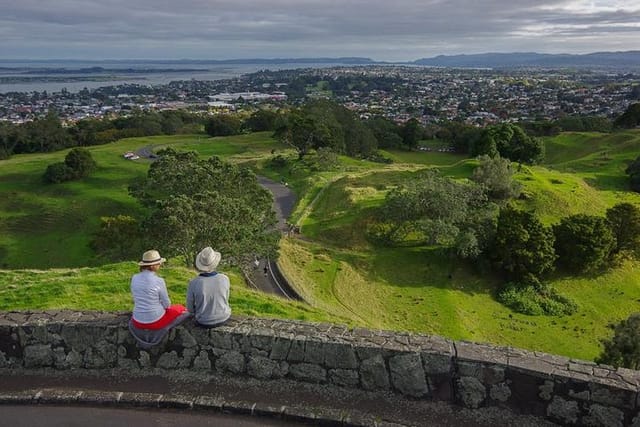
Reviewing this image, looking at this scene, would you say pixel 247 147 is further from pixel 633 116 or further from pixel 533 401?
pixel 533 401

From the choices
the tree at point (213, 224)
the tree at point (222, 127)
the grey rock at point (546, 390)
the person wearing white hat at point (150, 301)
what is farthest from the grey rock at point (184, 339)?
the tree at point (222, 127)

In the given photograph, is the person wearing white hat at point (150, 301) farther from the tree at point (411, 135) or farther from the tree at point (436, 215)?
the tree at point (411, 135)

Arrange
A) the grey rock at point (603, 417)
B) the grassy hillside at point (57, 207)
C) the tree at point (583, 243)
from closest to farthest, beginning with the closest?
the grey rock at point (603, 417) < the tree at point (583, 243) < the grassy hillside at point (57, 207)

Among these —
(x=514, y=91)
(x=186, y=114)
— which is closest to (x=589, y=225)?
(x=186, y=114)

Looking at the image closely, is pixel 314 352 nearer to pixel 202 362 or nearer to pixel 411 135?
pixel 202 362

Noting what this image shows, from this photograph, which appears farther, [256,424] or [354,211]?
[354,211]

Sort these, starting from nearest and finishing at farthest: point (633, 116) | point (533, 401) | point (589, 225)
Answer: point (533, 401), point (589, 225), point (633, 116)
